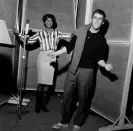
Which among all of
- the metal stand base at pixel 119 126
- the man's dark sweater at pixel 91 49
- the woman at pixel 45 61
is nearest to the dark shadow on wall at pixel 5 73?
the woman at pixel 45 61

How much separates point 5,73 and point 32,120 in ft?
2.97

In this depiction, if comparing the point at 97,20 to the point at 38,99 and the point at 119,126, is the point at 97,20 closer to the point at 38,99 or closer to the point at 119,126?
the point at 119,126

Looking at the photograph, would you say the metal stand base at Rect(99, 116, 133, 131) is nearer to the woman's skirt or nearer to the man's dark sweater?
the man's dark sweater

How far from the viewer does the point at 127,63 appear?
2.62 meters

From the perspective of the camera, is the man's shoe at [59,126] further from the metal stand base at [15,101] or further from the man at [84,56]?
the metal stand base at [15,101]

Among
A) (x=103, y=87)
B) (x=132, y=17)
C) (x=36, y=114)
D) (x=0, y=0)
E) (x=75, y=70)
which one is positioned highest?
(x=0, y=0)

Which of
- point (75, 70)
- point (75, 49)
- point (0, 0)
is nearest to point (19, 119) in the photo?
point (75, 70)

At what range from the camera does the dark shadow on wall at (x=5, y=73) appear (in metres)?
3.12

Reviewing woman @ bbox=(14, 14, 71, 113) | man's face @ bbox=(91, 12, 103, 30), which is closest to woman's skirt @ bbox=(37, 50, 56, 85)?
woman @ bbox=(14, 14, 71, 113)

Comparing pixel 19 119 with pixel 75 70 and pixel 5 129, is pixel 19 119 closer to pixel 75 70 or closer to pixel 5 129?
pixel 5 129

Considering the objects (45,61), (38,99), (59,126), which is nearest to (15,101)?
(38,99)

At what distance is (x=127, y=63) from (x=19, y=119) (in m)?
1.67

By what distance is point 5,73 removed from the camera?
3.25 m

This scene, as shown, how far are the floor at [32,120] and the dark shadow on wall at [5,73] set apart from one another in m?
0.31
